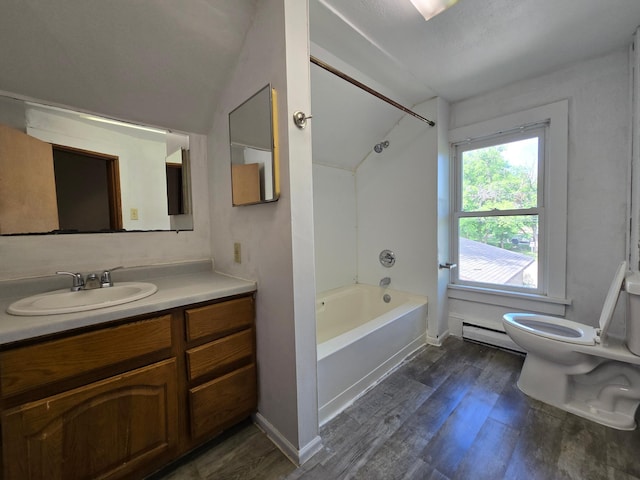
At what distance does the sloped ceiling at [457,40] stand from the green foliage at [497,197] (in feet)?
2.00

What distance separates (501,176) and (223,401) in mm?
2628

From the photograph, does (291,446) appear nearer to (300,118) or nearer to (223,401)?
(223,401)

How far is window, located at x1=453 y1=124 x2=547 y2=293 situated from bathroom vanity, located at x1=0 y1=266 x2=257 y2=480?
208 cm

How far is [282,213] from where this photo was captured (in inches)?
44.6

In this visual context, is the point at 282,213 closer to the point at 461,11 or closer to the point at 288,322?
the point at 288,322

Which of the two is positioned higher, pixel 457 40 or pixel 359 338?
pixel 457 40

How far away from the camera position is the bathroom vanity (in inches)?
31.2

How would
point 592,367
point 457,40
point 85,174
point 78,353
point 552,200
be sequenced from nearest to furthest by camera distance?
point 78,353
point 85,174
point 592,367
point 457,40
point 552,200

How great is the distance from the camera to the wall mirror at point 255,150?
112 cm

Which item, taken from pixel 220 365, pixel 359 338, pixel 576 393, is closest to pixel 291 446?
pixel 220 365

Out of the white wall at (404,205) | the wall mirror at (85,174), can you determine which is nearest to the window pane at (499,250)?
the white wall at (404,205)

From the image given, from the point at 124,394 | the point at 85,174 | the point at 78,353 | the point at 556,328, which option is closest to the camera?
the point at 78,353

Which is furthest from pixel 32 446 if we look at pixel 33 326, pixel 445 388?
pixel 445 388

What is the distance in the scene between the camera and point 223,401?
124 cm
